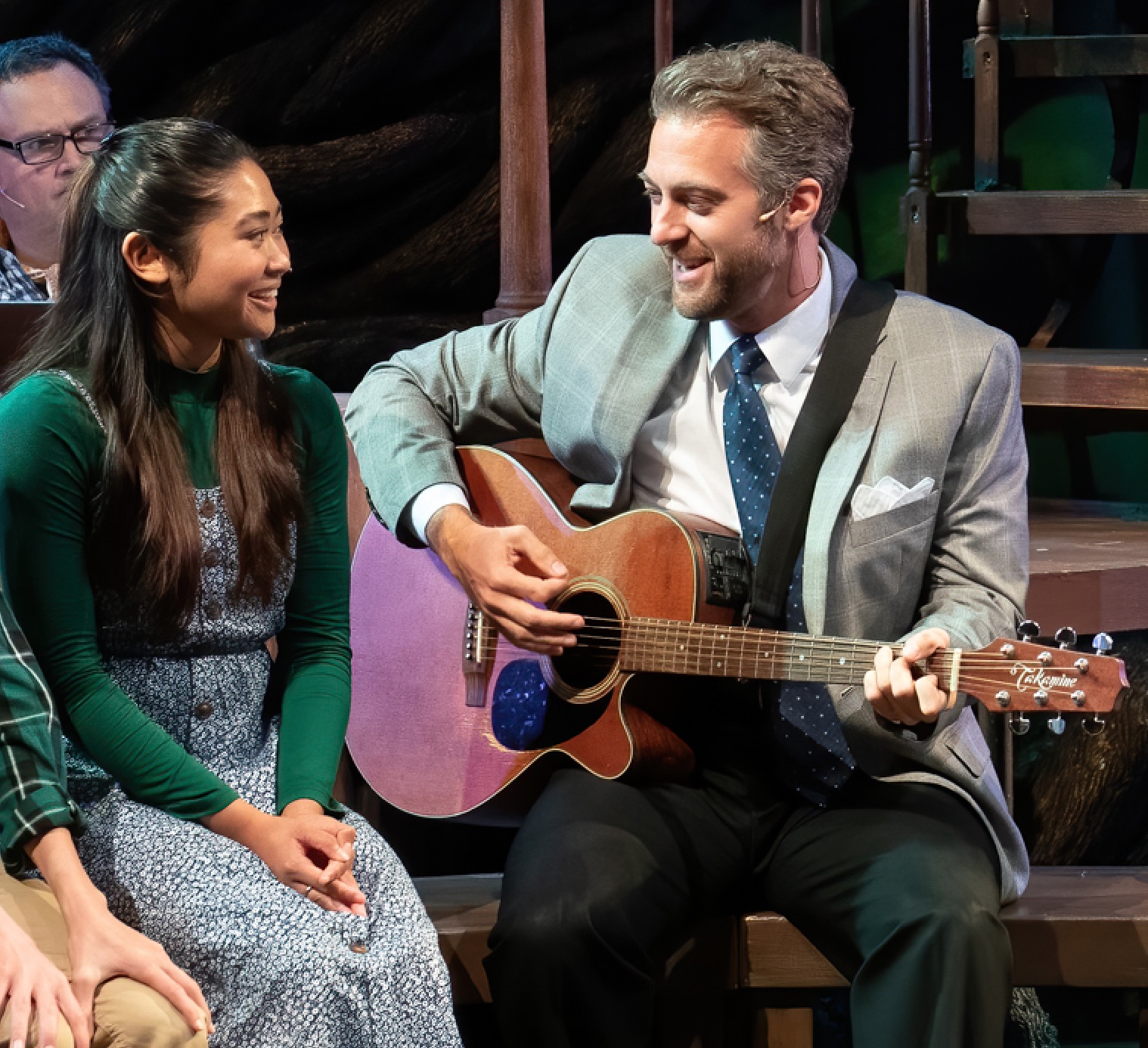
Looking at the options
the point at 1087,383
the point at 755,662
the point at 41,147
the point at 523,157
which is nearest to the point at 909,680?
the point at 755,662

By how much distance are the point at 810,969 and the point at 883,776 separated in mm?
345

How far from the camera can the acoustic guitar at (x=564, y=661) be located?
2.27m

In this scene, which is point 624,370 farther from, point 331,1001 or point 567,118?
point 567,118

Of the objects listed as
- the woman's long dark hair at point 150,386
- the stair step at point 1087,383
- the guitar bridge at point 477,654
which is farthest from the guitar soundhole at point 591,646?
the stair step at point 1087,383

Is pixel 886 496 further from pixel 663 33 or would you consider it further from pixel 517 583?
pixel 663 33

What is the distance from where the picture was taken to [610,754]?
252 cm

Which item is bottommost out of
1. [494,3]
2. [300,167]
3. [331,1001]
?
[331,1001]

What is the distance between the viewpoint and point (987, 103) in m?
4.06

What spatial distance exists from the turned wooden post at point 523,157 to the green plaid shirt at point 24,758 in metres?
1.77

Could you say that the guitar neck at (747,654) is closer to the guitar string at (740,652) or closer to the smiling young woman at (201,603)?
the guitar string at (740,652)

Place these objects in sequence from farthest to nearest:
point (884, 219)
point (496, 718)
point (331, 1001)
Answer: point (884, 219) < point (496, 718) < point (331, 1001)

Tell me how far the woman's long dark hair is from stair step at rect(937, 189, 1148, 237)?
217 cm

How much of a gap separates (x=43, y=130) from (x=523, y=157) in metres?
1.06

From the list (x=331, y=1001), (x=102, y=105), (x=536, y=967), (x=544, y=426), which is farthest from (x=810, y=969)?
(x=102, y=105)
